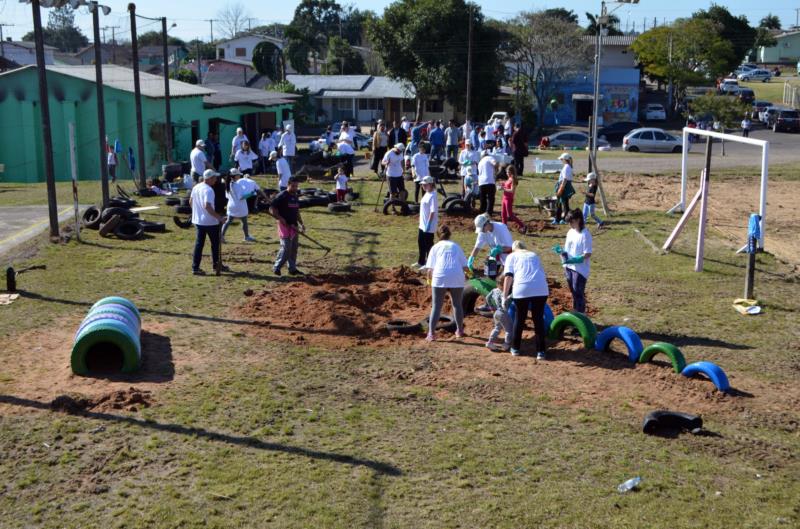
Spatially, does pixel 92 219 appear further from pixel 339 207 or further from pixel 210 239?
pixel 339 207

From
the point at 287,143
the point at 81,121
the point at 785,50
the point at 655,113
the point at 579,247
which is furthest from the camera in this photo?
the point at 785,50

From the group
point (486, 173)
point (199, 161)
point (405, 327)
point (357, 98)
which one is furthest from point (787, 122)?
point (405, 327)

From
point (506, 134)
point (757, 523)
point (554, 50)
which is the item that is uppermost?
point (554, 50)

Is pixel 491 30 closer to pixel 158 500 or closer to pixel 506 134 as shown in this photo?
pixel 506 134

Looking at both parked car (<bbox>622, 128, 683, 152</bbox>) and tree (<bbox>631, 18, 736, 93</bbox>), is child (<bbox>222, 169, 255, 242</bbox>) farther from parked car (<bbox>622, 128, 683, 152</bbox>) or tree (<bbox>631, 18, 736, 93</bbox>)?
tree (<bbox>631, 18, 736, 93</bbox>)

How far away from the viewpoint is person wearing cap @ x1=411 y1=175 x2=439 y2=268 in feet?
51.0

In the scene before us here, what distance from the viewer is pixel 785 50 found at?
120500 millimetres

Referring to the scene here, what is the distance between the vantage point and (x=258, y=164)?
3438cm

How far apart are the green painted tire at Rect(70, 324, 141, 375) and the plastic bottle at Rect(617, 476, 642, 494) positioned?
5848mm

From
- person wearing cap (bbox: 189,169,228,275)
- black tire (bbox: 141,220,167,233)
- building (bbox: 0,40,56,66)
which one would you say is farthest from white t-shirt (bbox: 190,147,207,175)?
building (bbox: 0,40,56,66)

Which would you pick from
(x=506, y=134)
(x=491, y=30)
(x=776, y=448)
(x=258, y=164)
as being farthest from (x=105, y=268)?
(x=491, y=30)

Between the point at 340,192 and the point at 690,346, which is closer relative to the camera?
the point at 690,346

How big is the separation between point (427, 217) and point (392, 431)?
24.7 ft

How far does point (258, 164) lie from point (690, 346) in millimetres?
24810
